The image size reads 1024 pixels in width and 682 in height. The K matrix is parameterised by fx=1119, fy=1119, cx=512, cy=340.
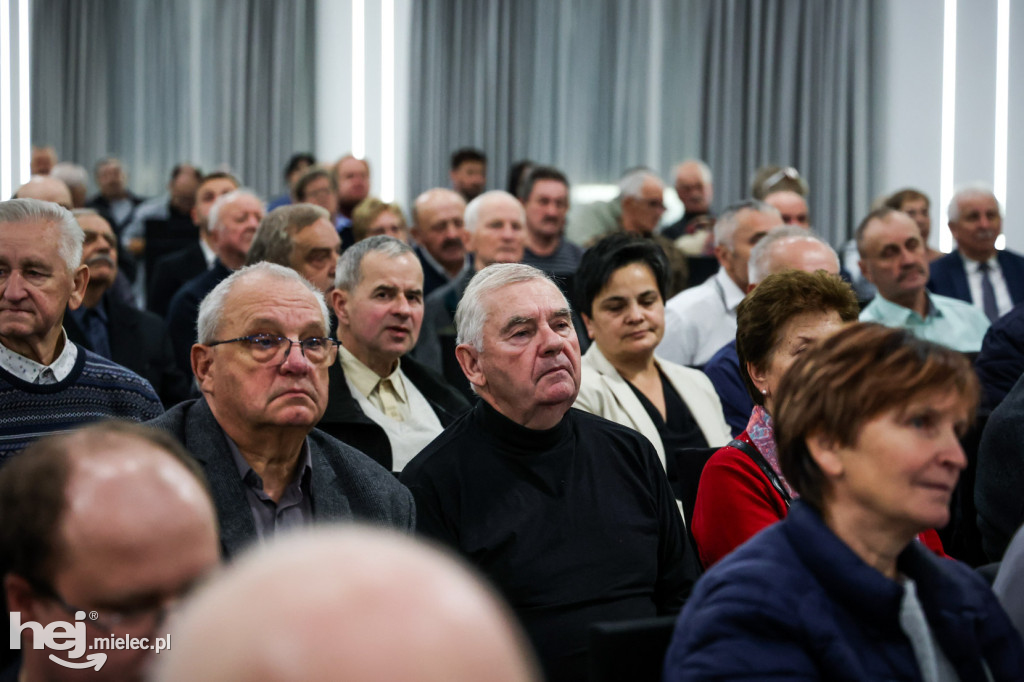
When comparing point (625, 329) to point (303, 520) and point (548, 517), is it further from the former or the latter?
point (303, 520)

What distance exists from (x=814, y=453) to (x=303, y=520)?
1007mm

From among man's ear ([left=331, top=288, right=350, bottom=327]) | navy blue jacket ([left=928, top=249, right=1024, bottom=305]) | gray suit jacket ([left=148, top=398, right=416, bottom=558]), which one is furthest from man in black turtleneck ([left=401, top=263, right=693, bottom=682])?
navy blue jacket ([left=928, top=249, right=1024, bottom=305])

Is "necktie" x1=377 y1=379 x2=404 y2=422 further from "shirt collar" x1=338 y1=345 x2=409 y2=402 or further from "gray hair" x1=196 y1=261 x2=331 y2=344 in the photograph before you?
"gray hair" x1=196 y1=261 x2=331 y2=344

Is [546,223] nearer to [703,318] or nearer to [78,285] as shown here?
[703,318]

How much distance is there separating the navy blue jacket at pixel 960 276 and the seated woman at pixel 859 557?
4.24m

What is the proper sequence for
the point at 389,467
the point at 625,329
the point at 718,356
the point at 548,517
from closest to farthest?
the point at 548,517
the point at 389,467
the point at 625,329
the point at 718,356

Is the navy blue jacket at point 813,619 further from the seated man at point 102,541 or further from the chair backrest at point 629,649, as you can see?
the seated man at point 102,541

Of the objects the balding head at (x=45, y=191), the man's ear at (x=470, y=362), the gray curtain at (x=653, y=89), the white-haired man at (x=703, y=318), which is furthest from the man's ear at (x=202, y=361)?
the gray curtain at (x=653, y=89)

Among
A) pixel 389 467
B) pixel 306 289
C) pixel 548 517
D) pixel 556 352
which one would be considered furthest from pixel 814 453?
pixel 389 467

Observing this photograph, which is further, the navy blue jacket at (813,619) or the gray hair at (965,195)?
the gray hair at (965,195)

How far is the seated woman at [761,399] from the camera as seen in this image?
6.91 feet

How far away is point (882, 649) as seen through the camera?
4.54 feet

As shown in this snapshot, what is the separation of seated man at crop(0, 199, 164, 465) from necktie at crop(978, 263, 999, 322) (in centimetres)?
423

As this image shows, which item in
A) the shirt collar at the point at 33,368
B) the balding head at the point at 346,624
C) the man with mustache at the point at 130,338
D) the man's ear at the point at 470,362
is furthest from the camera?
the man with mustache at the point at 130,338
